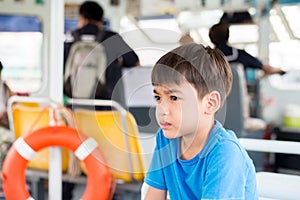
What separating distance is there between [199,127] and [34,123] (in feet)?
5.62

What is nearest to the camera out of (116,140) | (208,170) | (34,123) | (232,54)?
(208,170)

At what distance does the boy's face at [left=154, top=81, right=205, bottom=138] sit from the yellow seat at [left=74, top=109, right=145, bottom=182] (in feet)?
3.50

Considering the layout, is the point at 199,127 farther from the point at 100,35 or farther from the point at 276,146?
the point at 100,35

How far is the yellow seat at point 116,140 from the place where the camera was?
2.34 m

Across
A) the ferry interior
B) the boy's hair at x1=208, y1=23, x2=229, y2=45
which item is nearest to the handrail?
the ferry interior

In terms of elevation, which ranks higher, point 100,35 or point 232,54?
point 100,35

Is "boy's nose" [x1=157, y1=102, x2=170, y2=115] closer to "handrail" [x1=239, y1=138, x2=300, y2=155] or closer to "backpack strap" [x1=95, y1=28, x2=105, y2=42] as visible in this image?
"handrail" [x1=239, y1=138, x2=300, y2=155]

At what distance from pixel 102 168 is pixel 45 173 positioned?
504mm

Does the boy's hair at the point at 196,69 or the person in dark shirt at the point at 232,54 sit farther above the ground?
the boy's hair at the point at 196,69

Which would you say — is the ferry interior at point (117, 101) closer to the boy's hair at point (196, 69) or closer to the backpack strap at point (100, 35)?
the backpack strap at point (100, 35)

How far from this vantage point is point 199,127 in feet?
4.09

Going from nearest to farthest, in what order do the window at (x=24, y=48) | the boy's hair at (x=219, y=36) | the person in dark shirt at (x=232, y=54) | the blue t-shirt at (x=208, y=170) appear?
the blue t-shirt at (x=208, y=170) < the boy's hair at (x=219, y=36) < the person in dark shirt at (x=232, y=54) < the window at (x=24, y=48)

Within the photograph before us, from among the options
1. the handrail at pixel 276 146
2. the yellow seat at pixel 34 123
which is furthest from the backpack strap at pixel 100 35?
the handrail at pixel 276 146

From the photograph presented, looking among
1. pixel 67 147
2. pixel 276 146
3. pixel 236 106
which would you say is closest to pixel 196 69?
pixel 276 146
